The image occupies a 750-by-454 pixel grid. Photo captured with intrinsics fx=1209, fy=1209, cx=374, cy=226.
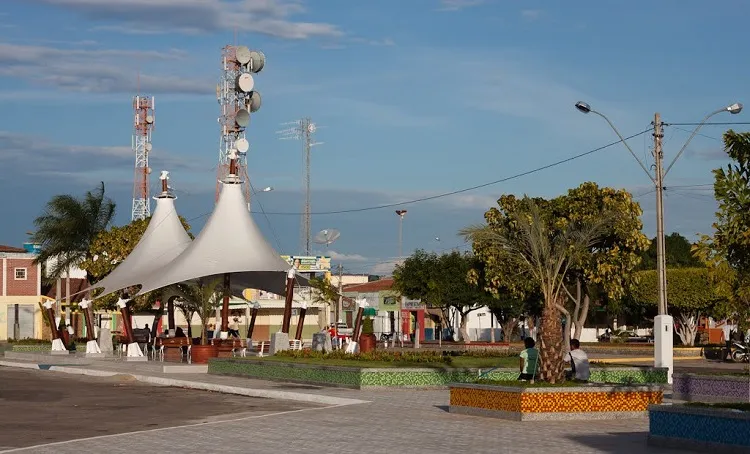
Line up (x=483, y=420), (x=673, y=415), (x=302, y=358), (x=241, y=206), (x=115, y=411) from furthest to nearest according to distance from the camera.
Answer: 1. (x=241, y=206)
2. (x=302, y=358)
3. (x=115, y=411)
4. (x=483, y=420)
5. (x=673, y=415)

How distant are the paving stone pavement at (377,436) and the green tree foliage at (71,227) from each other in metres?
43.3

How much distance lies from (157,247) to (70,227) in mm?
13628

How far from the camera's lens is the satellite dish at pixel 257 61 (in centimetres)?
8108

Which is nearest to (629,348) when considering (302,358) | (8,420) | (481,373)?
(302,358)

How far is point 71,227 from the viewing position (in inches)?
2495

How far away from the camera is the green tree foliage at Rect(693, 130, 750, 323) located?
1623 centimetres

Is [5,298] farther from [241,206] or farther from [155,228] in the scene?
[241,206]

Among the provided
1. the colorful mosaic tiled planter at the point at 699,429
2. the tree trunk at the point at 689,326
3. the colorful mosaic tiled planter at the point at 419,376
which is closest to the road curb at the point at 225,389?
the colorful mosaic tiled planter at the point at 419,376

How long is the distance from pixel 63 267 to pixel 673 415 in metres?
51.9

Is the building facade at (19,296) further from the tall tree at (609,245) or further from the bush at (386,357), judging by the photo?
the bush at (386,357)

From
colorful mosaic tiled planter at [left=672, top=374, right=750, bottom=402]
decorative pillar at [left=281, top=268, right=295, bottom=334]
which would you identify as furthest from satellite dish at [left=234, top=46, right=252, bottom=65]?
colorful mosaic tiled planter at [left=672, top=374, right=750, bottom=402]

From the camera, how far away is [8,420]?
2142 centimetres

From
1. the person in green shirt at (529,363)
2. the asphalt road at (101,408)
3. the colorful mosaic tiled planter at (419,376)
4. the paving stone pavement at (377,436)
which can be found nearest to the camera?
the paving stone pavement at (377,436)

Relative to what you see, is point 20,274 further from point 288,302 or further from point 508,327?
point 288,302
